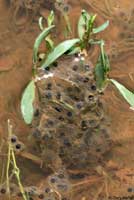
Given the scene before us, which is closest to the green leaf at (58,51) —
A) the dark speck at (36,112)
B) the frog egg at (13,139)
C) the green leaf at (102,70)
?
the green leaf at (102,70)

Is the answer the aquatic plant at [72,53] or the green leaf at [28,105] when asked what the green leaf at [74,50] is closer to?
the aquatic plant at [72,53]

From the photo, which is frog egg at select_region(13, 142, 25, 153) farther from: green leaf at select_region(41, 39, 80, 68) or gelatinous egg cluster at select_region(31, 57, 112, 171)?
green leaf at select_region(41, 39, 80, 68)

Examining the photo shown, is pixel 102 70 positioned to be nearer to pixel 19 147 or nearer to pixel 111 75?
pixel 111 75

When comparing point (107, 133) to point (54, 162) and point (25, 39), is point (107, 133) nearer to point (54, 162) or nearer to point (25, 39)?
point (54, 162)

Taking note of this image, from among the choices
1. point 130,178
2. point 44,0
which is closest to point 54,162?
point 130,178

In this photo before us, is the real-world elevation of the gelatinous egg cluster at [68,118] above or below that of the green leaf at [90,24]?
below
